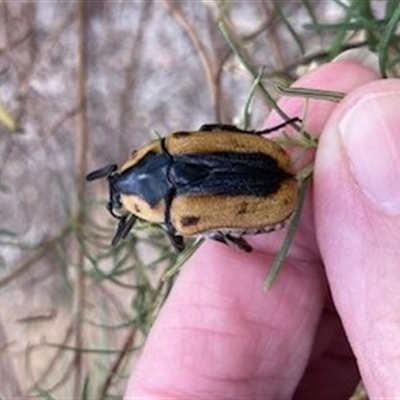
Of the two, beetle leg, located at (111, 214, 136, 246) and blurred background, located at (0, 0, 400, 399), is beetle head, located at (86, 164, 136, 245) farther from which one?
blurred background, located at (0, 0, 400, 399)

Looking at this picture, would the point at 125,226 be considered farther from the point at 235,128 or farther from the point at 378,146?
the point at 378,146

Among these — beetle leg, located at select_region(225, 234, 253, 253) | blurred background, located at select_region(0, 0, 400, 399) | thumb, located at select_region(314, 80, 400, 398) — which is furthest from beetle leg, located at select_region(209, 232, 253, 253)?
blurred background, located at select_region(0, 0, 400, 399)

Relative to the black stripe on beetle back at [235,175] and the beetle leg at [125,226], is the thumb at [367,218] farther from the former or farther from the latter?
the beetle leg at [125,226]

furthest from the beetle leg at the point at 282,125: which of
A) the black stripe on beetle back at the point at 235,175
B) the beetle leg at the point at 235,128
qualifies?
the black stripe on beetle back at the point at 235,175

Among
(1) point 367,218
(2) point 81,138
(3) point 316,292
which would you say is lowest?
(2) point 81,138

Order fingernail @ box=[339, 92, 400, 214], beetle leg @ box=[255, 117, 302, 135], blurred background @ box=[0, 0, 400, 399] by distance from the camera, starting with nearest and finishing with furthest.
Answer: fingernail @ box=[339, 92, 400, 214]
beetle leg @ box=[255, 117, 302, 135]
blurred background @ box=[0, 0, 400, 399]

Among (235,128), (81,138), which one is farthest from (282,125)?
(81,138)
